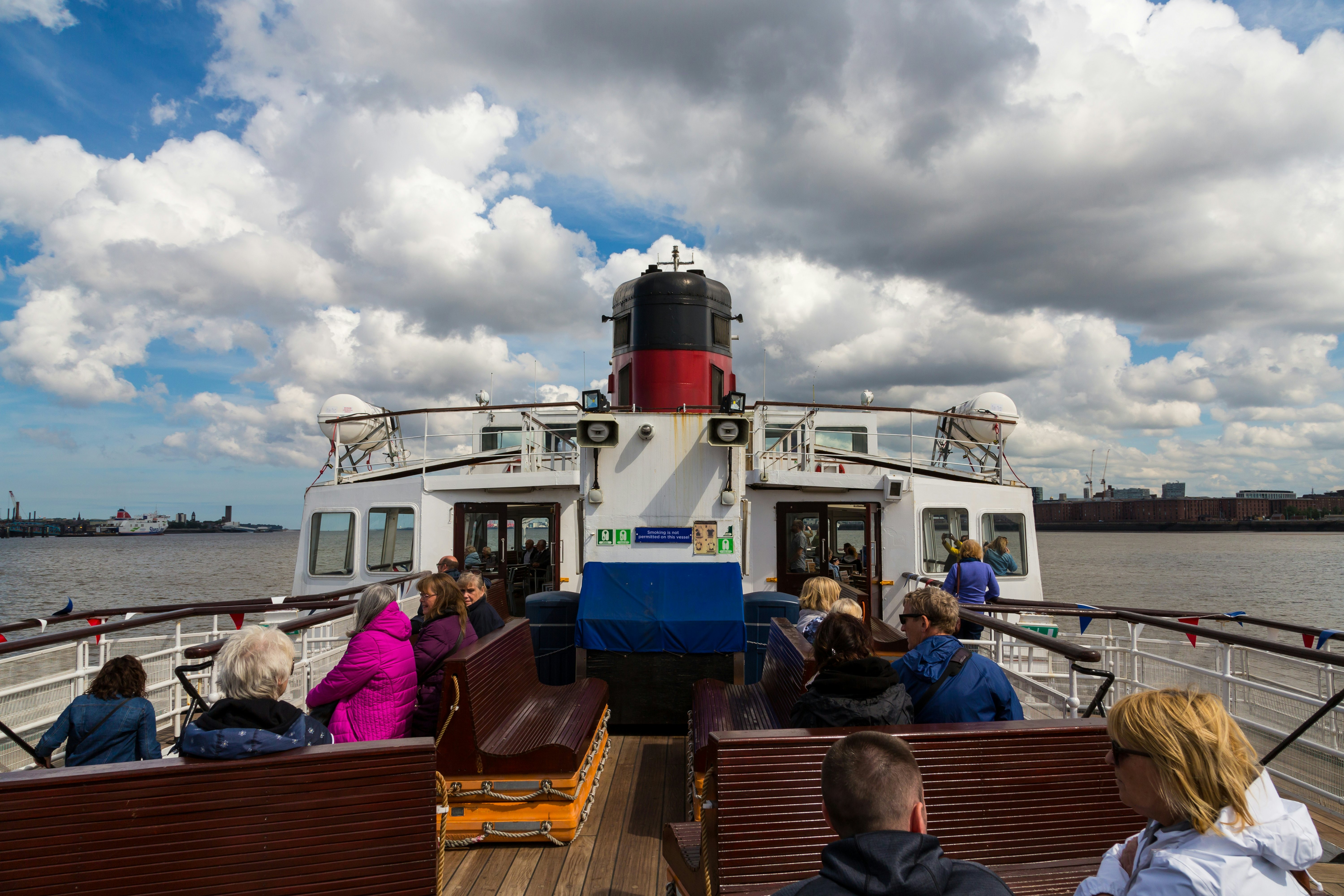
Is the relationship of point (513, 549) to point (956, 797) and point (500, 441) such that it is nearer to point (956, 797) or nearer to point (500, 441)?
point (500, 441)

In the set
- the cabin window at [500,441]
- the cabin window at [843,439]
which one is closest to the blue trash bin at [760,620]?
the cabin window at [843,439]

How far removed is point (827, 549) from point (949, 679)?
9.36m

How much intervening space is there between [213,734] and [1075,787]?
332 centimetres

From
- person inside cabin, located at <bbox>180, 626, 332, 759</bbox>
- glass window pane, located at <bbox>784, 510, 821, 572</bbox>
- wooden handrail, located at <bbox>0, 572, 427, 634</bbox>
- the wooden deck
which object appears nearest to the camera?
person inside cabin, located at <bbox>180, 626, 332, 759</bbox>

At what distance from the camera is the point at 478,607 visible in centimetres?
610

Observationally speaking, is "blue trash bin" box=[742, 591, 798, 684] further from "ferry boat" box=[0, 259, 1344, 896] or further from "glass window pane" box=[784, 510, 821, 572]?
"glass window pane" box=[784, 510, 821, 572]

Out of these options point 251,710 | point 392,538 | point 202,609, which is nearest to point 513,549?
point 392,538

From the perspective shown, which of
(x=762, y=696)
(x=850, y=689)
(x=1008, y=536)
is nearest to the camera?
(x=850, y=689)

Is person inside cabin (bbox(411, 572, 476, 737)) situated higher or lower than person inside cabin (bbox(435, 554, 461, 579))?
lower

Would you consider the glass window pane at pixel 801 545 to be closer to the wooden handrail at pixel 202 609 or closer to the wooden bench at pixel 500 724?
the wooden handrail at pixel 202 609

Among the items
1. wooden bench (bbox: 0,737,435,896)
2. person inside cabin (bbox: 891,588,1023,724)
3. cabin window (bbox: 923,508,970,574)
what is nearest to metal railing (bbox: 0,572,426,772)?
wooden bench (bbox: 0,737,435,896)

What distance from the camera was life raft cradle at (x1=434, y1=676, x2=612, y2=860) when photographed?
425 cm

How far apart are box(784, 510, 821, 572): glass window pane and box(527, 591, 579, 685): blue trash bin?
444 centimetres

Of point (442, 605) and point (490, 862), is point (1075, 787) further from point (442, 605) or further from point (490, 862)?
point (442, 605)
